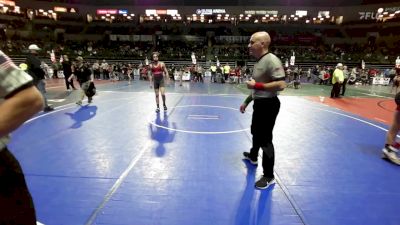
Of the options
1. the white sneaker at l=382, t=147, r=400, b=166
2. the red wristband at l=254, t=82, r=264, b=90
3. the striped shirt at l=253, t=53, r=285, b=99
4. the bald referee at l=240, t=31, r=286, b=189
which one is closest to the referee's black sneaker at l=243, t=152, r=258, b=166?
the bald referee at l=240, t=31, r=286, b=189

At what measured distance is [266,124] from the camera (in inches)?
164

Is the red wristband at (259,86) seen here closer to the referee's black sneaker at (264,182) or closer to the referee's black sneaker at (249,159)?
the referee's black sneaker at (264,182)

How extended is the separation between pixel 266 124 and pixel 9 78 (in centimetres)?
340

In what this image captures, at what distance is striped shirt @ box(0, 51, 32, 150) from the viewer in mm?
1323

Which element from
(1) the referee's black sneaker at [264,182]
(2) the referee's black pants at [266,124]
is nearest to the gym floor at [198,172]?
(1) the referee's black sneaker at [264,182]

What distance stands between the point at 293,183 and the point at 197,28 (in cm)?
4443

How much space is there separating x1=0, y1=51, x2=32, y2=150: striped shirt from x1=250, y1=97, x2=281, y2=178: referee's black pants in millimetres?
3264

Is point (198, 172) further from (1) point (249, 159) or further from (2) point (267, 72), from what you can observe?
(2) point (267, 72)

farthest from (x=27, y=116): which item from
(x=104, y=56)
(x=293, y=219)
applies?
(x=104, y=56)

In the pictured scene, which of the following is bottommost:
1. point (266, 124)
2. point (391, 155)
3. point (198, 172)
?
point (198, 172)

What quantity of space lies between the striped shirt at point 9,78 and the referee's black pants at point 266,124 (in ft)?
10.7

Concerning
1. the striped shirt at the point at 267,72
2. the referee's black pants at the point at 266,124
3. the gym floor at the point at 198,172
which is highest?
the striped shirt at the point at 267,72

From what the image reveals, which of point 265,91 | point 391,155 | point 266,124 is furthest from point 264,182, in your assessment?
point 391,155

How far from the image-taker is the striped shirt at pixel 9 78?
1.32 meters
